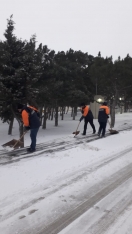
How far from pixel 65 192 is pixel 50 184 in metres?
0.54

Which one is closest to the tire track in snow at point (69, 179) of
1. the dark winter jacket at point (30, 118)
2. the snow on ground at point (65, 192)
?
the snow on ground at point (65, 192)

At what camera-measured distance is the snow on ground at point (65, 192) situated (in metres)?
3.92

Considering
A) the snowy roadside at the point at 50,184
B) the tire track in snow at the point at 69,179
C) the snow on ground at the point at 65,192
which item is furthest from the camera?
Result: the tire track in snow at the point at 69,179

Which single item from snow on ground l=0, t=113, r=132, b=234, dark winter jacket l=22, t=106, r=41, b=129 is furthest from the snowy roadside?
dark winter jacket l=22, t=106, r=41, b=129

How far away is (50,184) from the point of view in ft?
18.2

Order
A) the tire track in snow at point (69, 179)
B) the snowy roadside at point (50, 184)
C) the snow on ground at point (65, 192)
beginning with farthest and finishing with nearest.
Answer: the tire track in snow at point (69, 179) → the snowy roadside at point (50, 184) → the snow on ground at point (65, 192)

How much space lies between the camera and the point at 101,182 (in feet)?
19.1

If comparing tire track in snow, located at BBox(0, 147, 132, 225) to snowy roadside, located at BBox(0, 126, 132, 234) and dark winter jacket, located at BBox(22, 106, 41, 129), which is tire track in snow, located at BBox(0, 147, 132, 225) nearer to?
snowy roadside, located at BBox(0, 126, 132, 234)

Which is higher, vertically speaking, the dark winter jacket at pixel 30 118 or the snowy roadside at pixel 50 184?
the dark winter jacket at pixel 30 118

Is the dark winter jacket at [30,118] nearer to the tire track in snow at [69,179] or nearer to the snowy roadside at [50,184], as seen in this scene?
the snowy roadside at [50,184]

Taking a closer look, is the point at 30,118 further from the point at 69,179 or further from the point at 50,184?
the point at 50,184

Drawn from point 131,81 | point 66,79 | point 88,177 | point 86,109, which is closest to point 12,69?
point 86,109

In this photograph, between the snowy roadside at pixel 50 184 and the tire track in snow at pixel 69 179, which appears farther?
the tire track in snow at pixel 69 179

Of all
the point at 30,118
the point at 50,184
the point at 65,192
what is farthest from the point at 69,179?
the point at 30,118
